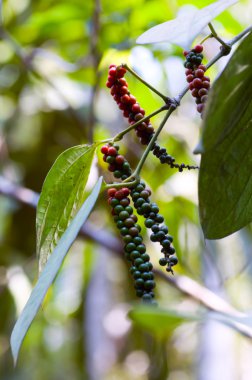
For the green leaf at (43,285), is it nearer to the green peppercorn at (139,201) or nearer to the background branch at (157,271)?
the green peppercorn at (139,201)

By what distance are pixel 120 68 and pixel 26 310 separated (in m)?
0.25

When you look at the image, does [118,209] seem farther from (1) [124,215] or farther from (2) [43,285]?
(2) [43,285]

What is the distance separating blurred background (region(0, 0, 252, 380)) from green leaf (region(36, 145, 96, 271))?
549 millimetres

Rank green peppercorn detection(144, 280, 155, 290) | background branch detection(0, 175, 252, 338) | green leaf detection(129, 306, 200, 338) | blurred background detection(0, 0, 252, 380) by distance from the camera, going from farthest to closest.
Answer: blurred background detection(0, 0, 252, 380)
background branch detection(0, 175, 252, 338)
green peppercorn detection(144, 280, 155, 290)
green leaf detection(129, 306, 200, 338)

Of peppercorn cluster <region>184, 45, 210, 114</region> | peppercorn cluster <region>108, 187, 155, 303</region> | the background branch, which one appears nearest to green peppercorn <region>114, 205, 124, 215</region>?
peppercorn cluster <region>108, 187, 155, 303</region>

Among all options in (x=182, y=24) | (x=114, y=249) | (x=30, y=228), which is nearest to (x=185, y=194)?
(x=114, y=249)

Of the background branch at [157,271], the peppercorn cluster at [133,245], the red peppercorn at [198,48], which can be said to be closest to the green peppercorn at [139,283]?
the peppercorn cluster at [133,245]

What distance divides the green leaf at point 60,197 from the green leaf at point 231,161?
0.38ft

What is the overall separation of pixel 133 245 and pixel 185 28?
180mm

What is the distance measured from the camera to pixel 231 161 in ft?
1.83

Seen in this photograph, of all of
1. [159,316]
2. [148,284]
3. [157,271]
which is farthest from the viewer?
[157,271]

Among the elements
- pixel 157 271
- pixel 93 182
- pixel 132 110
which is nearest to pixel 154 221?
pixel 132 110

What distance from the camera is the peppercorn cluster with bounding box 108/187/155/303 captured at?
0.52 m

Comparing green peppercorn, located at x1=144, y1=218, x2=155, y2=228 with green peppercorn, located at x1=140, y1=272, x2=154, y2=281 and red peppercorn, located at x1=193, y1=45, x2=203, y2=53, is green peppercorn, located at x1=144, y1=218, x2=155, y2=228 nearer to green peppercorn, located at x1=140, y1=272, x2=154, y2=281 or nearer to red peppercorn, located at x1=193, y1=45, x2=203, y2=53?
green peppercorn, located at x1=140, y1=272, x2=154, y2=281
